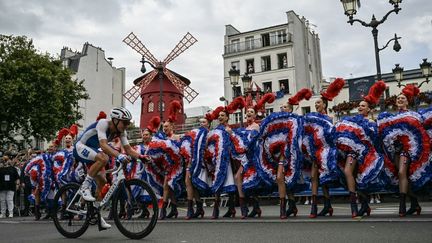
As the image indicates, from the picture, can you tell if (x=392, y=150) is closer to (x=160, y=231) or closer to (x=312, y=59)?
(x=160, y=231)

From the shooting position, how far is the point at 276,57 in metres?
47.5

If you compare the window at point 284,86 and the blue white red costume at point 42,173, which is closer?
the blue white red costume at point 42,173

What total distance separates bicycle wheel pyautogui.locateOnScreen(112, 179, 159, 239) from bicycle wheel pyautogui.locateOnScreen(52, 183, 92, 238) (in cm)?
64

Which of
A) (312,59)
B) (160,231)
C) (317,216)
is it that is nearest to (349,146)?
(317,216)

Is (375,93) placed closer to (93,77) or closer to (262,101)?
(262,101)

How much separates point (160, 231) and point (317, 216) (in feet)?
10.5

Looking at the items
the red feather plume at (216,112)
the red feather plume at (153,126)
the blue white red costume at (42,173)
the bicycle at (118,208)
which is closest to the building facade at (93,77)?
the blue white red costume at (42,173)

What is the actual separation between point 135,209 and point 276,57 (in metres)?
42.7

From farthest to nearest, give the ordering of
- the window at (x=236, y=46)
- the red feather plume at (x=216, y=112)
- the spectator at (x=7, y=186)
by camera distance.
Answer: the window at (x=236, y=46) → the spectator at (x=7, y=186) → the red feather plume at (x=216, y=112)

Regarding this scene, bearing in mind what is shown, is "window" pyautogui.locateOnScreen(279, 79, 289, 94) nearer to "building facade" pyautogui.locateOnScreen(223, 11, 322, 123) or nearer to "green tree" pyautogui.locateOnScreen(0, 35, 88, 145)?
"building facade" pyautogui.locateOnScreen(223, 11, 322, 123)

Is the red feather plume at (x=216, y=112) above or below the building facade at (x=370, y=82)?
below

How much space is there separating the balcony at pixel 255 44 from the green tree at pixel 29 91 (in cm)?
2101

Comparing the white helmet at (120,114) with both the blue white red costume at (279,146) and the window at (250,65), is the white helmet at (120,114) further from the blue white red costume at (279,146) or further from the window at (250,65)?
the window at (250,65)

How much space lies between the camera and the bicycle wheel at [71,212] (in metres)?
6.70
